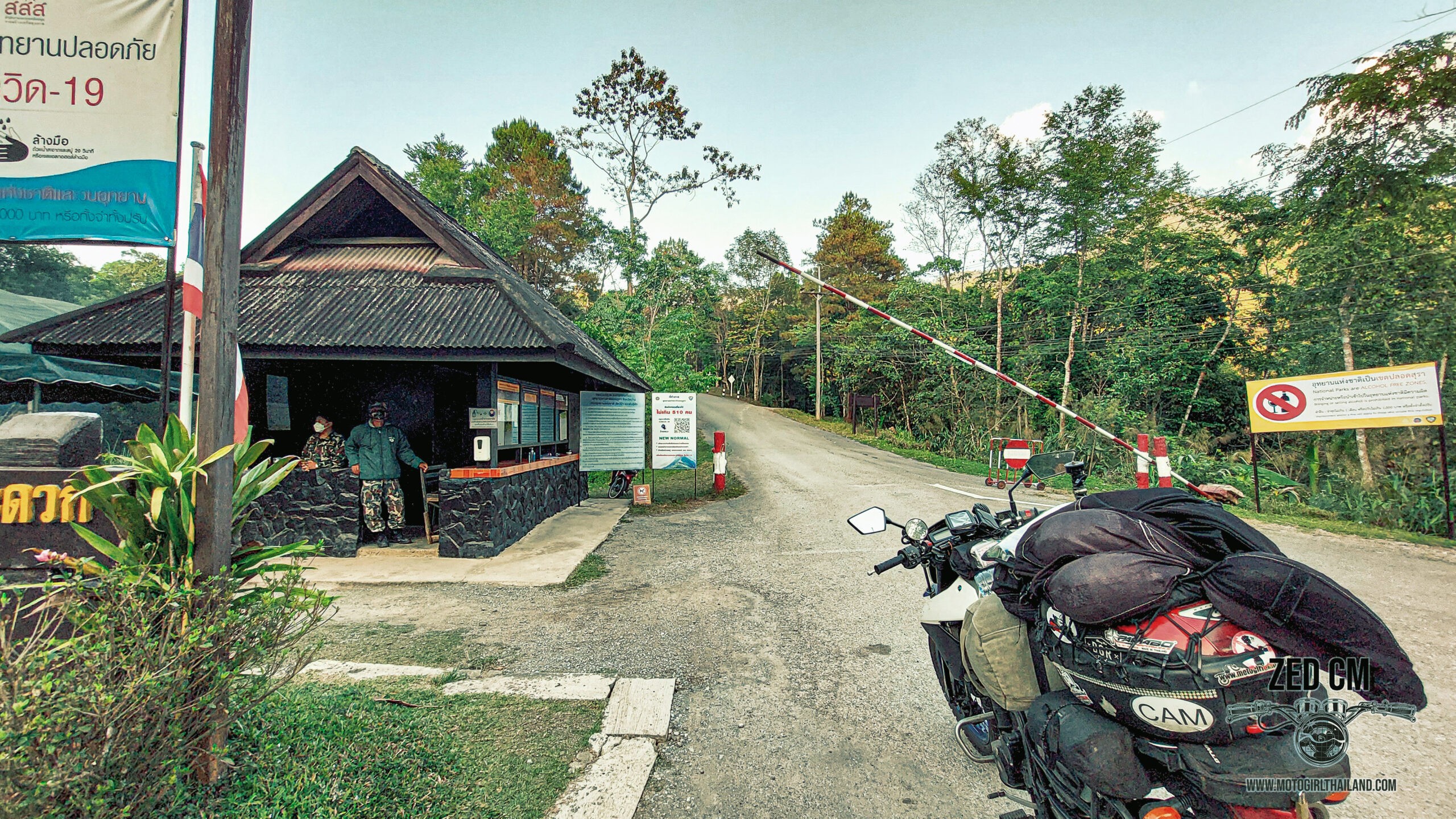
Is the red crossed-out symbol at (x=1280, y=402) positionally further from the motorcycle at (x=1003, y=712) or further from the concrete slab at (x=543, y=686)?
the concrete slab at (x=543, y=686)

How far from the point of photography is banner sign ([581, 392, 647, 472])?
10.9m

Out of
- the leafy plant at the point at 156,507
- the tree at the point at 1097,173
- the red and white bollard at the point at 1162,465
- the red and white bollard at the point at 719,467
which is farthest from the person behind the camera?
the tree at the point at 1097,173

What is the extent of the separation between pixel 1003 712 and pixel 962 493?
953 cm

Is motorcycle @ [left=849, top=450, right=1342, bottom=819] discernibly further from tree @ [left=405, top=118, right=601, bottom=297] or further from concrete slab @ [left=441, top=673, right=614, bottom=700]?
tree @ [left=405, top=118, right=601, bottom=297]

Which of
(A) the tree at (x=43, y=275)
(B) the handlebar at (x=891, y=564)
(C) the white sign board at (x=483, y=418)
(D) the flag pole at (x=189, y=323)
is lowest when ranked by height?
(B) the handlebar at (x=891, y=564)

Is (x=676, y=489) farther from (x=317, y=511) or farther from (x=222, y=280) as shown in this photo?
(x=222, y=280)

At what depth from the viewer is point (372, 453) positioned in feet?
23.1

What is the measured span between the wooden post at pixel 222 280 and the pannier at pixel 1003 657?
270cm

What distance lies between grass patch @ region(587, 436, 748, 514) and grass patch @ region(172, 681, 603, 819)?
7.02 meters

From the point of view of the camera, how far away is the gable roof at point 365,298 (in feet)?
21.1

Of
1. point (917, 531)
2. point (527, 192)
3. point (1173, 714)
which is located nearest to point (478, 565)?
point (917, 531)

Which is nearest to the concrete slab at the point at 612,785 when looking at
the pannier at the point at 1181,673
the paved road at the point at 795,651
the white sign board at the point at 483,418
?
the paved road at the point at 795,651

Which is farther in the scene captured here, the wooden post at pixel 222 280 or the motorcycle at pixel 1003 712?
the wooden post at pixel 222 280

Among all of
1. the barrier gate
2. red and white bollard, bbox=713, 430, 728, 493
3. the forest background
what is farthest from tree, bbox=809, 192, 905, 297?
red and white bollard, bbox=713, 430, 728, 493
